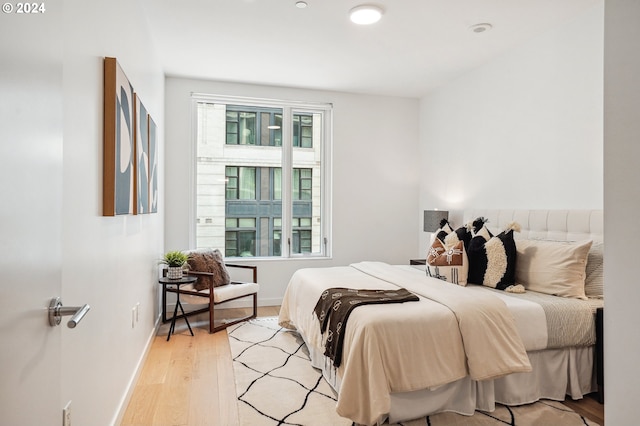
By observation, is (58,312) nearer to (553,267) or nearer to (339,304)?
(339,304)

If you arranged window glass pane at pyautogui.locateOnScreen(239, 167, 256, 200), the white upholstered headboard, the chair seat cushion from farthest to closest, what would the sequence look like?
window glass pane at pyautogui.locateOnScreen(239, 167, 256, 200)
the chair seat cushion
the white upholstered headboard

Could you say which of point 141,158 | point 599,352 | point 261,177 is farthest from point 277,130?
point 599,352

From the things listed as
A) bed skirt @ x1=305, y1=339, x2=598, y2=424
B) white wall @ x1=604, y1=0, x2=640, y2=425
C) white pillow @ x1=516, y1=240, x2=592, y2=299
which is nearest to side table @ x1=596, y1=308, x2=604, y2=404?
bed skirt @ x1=305, y1=339, x2=598, y2=424

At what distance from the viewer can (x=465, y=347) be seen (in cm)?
237

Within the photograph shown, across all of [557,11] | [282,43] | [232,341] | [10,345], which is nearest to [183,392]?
[232,341]

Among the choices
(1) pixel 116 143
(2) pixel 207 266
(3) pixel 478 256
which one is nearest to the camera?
(1) pixel 116 143

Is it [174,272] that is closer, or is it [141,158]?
[141,158]

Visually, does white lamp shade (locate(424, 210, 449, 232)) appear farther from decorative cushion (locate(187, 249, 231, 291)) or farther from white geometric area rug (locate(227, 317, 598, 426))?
decorative cushion (locate(187, 249, 231, 291))

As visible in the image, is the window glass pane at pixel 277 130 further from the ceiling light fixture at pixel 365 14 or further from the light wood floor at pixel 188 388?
the light wood floor at pixel 188 388

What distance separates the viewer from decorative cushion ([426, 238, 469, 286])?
3.32 meters

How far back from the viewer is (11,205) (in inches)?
30.4

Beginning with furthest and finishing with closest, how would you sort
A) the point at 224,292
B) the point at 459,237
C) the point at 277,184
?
the point at 277,184 → the point at 224,292 → the point at 459,237

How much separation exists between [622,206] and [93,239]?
6.63ft

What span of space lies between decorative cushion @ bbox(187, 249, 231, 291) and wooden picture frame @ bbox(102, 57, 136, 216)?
1872mm
